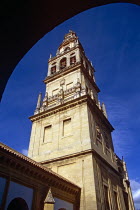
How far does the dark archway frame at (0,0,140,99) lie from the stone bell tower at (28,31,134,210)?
45.6 feet

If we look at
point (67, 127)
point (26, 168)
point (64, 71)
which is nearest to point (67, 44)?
point (64, 71)

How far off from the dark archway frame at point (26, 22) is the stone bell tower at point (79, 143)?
13.9 m

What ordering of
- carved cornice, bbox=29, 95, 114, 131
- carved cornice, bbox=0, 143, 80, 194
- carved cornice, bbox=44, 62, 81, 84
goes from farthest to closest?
carved cornice, bbox=44, 62, 81, 84
carved cornice, bbox=29, 95, 114, 131
carved cornice, bbox=0, 143, 80, 194

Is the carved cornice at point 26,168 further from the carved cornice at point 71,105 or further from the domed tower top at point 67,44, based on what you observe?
the domed tower top at point 67,44

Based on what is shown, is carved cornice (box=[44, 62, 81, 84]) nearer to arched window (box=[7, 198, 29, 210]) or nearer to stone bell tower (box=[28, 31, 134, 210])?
Answer: stone bell tower (box=[28, 31, 134, 210])

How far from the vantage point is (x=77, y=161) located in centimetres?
1625

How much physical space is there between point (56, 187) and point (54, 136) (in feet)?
24.8

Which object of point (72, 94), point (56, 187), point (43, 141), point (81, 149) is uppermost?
point (72, 94)

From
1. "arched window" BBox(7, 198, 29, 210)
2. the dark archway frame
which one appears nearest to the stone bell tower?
"arched window" BBox(7, 198, 29, 210)

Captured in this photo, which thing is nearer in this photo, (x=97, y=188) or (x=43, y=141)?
(x=97, y=188)

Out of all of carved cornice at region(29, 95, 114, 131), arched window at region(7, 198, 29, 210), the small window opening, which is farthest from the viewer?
carved cornice at region(29, 95, 114, 131)

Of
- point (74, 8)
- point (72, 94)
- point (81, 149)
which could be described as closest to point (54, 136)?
point (81, 149)

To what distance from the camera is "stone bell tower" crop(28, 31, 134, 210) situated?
49.8 ft

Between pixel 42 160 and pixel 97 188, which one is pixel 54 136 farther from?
pixel 97 188
